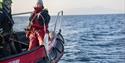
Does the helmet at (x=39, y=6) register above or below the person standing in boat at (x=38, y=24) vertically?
above

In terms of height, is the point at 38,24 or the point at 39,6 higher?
the point at 39,6

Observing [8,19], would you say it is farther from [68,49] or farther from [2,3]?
[68,49]

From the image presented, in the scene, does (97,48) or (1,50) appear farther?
(97,48)

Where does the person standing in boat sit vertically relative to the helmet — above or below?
below

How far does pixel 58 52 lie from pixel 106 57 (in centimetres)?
522

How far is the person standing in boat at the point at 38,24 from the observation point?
37.9 ft

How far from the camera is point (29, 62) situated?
10.3 m

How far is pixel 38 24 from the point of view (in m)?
11.6

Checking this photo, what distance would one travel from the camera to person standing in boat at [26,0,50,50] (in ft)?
37.9

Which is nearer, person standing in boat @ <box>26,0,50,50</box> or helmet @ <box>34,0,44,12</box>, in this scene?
person standing in boat @ <box>26,0,50,50</box>

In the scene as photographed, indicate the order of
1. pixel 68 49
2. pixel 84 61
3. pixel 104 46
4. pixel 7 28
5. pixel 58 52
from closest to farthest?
pixel 7 28 < pixel 58 52 < pixel 84 61 < pixel 68 49 < pixel 104 46

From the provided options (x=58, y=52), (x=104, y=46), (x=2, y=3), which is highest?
(x=2, y=3)

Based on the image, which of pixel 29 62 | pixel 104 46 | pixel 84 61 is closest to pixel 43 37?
pixel 29 62

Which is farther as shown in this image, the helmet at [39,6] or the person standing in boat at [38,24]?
the helmet at [39,6]
